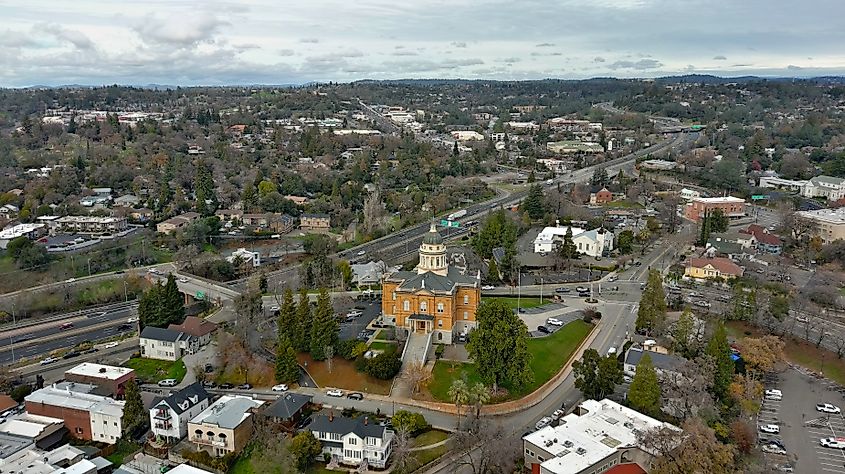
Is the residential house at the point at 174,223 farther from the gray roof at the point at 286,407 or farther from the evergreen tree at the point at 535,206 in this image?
the gray roof at the point at 286,407

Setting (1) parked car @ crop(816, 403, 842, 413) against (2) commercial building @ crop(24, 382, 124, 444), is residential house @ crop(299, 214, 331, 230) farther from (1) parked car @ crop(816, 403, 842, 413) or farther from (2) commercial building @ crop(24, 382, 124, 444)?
(1) parked car @ crop(816, 403, 842, 413)

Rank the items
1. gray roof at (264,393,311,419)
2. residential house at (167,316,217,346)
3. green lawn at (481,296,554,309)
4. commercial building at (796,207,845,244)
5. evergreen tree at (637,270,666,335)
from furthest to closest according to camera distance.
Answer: commercial building at (796,207,845,244) < green lawn at (481,296,554,309) < residential house at (167,316,217,346) < evergreen tree at (637,270,666,335) < gray roof at (264,393,311,419)

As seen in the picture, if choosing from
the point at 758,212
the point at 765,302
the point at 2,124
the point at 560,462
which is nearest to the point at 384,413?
the point at 560,462

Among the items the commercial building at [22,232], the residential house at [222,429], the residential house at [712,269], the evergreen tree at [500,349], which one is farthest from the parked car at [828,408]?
the commercial building at [22,232]

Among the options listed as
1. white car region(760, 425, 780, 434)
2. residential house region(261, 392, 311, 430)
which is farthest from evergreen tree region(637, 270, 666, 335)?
residential house region(261, 392, 311, 430)

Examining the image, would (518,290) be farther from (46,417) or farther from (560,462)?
(46,417)

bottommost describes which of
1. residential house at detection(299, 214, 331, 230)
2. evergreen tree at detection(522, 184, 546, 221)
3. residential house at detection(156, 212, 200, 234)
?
residential house at detection(299, 214, 331, 230)

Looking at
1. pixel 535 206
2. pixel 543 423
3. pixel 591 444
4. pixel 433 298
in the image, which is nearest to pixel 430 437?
pixel 543 423
